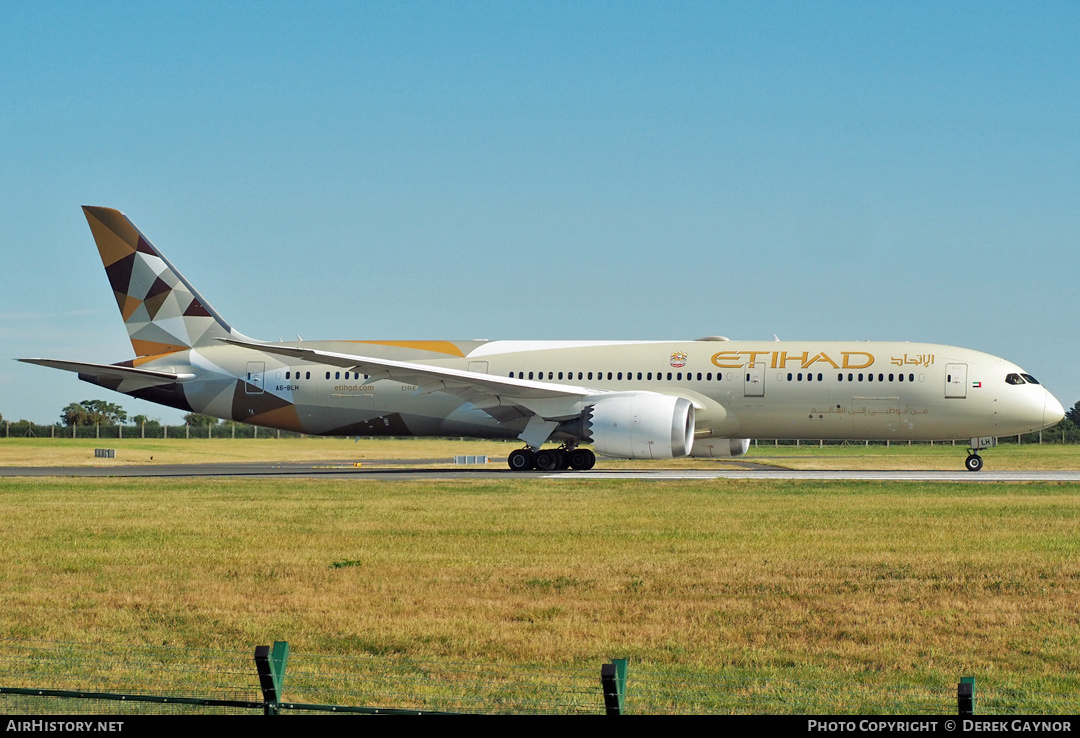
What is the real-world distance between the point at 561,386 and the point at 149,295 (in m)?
14.3

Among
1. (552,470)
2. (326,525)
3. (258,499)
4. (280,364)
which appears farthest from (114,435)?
(326,525)

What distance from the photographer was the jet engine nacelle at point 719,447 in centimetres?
3644

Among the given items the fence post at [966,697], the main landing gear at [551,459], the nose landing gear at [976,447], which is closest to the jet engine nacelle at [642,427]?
the main landing gear at [551,459]

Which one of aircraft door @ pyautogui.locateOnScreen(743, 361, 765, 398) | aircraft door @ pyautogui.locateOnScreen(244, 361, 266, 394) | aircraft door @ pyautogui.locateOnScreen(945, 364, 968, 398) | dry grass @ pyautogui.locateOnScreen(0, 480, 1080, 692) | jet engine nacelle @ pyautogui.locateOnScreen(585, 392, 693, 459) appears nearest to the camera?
dry grass @ pyautogui.locateOnScreen(0, 480, 1080, 692)

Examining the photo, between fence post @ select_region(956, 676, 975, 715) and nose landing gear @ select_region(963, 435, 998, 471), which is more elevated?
nose landing gear @ select_region(963, 435, 998, 471)

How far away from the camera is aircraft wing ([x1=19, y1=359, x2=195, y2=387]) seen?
34.9 metres

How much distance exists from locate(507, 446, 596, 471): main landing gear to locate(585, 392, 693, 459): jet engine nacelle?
289 centimetres

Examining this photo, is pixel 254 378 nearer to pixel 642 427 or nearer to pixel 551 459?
pixel 551 459

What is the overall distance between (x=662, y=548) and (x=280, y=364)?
77.0 ft

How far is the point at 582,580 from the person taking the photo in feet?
43.7

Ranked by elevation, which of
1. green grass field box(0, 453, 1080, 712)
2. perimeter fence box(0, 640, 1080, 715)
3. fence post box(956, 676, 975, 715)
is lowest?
perimeter fence box(0, 640, 1080, 715)

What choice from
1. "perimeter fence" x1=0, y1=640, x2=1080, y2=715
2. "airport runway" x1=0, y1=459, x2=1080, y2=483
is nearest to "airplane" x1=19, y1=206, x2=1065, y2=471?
"airport runway" x1=0, y1=459, x2=1080, y2=483

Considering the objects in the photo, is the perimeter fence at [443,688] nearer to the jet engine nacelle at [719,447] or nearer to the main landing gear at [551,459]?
the main landing gear at [551,459]

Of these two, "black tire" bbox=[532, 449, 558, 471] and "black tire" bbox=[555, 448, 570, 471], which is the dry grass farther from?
"black tire" bbox=[555, 448, 570, 471]
